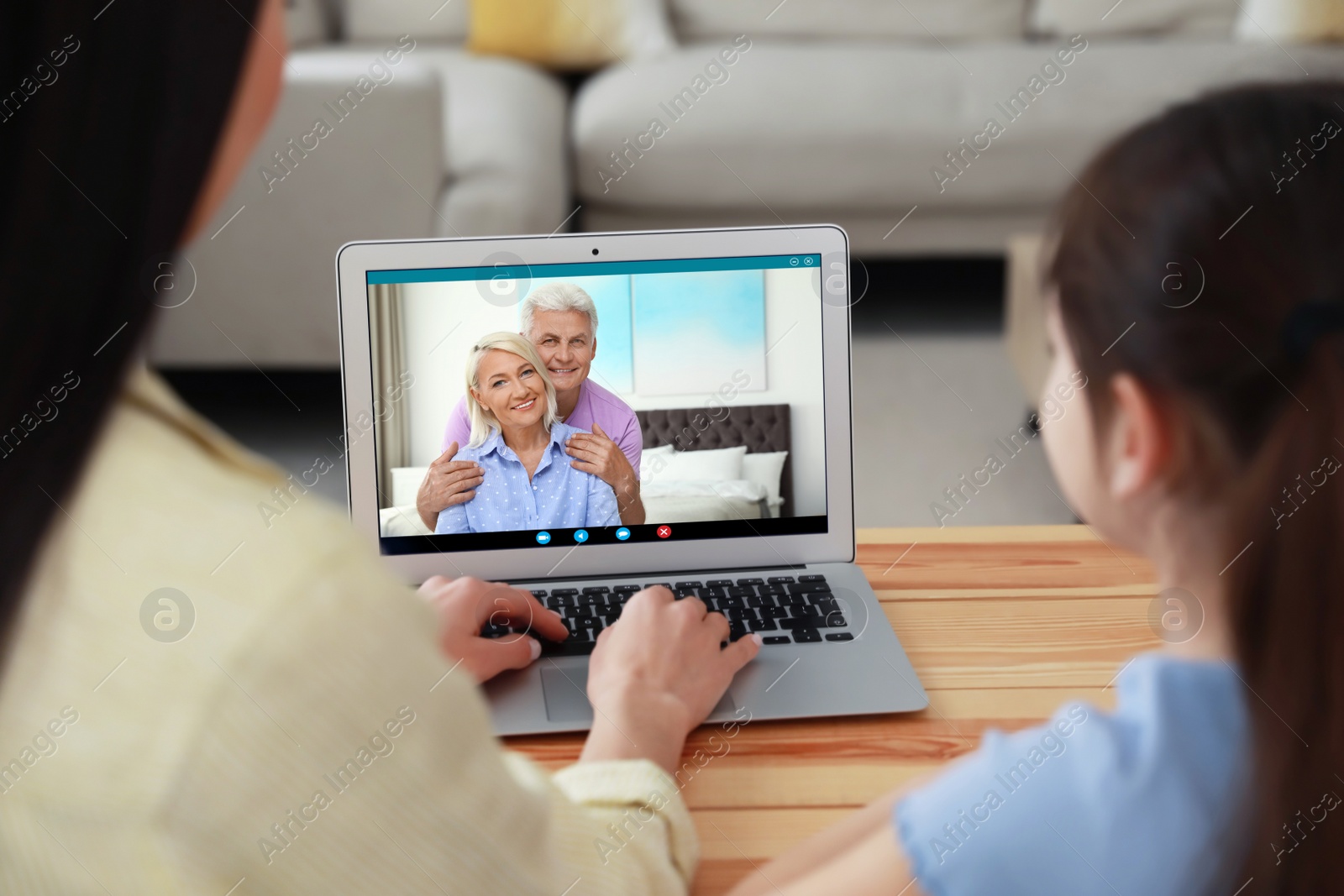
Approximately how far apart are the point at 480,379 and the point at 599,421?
0.32ft

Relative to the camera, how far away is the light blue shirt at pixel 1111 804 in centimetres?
46

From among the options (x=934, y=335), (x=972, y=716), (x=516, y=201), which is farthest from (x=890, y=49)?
(x=972, y=716)

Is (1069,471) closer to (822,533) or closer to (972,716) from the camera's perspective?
(972,716)

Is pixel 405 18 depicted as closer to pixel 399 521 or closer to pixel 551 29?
pixel 551 29

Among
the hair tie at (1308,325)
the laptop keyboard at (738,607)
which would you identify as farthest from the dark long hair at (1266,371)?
the laptop keyboard at (738,607)

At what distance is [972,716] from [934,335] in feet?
7.71

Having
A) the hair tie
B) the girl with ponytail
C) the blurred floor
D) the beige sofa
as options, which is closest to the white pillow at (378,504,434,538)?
the girl with ponytail

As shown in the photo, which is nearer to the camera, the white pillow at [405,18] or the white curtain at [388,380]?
the white curtain at [388,380]

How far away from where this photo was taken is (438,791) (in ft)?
1.30

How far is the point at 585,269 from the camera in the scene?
0.90 meters

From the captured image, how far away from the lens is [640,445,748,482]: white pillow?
88cm

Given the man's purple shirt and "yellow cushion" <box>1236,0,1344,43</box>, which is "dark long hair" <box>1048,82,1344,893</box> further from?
"yellow cushion" <box>1236,0,1344,43</box>

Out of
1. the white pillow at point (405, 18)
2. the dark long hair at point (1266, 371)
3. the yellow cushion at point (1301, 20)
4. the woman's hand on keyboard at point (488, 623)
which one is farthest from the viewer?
the white pillow at point (405, 18)

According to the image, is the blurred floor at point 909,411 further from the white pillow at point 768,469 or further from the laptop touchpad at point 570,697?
the laptop touchpad at point 570,697
